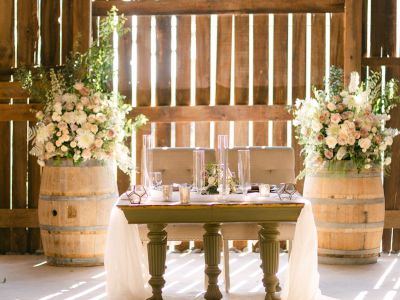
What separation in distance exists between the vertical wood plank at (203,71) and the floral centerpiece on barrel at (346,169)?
0.88 metres

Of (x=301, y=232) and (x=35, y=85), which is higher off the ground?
(x=35, y=85)

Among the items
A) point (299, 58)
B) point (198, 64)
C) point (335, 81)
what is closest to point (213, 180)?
point (335, 81)

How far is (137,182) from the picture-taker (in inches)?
250

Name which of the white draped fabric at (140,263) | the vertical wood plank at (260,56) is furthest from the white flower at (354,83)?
the white draped fabric at (140,263)

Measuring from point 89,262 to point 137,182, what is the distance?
3.15 ft

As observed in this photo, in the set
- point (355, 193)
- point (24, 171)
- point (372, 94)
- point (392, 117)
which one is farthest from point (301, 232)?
point (24, 171)

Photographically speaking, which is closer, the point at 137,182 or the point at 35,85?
the point at 35,85

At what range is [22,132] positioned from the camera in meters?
6.32

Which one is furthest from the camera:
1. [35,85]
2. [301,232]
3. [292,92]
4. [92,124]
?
[292,92]

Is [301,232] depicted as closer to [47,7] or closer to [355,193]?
[355,193]

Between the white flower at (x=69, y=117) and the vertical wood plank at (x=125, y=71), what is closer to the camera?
the white flower at (x=69, y=117)

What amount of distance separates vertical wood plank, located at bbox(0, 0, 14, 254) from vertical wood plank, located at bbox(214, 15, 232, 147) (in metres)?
1.76

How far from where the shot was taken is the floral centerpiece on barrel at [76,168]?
5.53m

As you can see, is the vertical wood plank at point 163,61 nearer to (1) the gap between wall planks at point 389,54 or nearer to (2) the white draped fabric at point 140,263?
(1) the gap between wall planks at point 389,54
